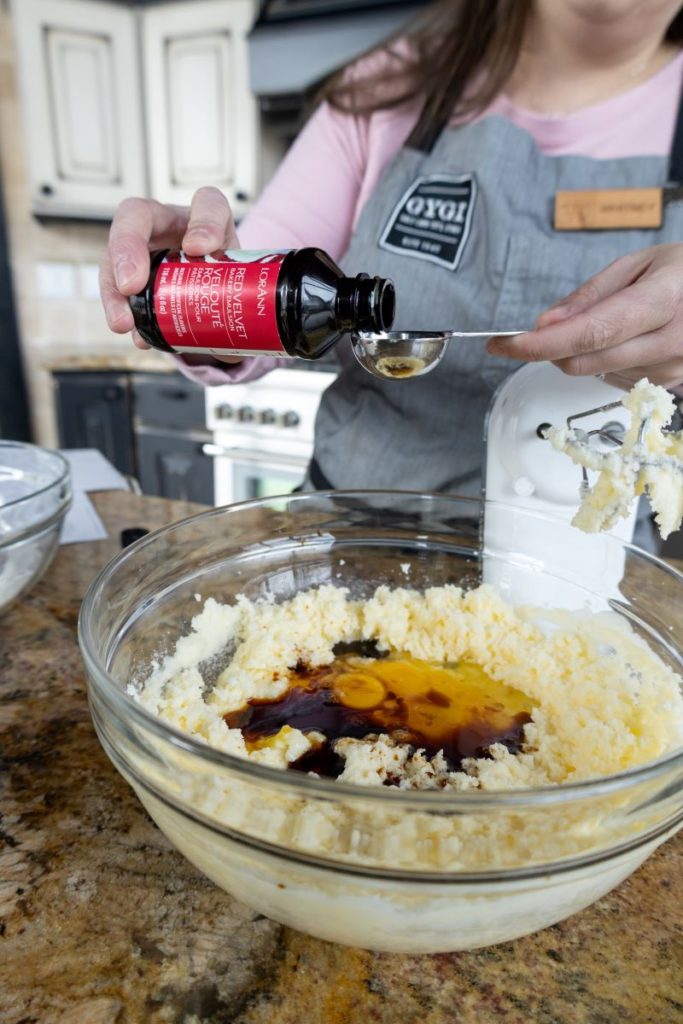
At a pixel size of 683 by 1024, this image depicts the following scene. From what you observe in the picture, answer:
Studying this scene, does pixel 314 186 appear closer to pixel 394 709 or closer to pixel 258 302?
pixel 258 302

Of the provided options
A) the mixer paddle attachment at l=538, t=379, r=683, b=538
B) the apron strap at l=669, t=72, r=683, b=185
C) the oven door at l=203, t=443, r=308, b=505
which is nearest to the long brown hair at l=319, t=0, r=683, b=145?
the apron strap at l=669, t=72, r=683, b=185

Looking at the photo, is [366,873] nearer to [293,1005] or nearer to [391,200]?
[293,1005]

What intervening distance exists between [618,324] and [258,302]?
291 mm

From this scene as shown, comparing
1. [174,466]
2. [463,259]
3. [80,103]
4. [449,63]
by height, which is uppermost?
[80,103]

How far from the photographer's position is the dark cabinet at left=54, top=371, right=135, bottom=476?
2492 mm

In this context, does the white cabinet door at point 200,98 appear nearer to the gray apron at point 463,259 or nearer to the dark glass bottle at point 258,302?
the gray apron at point 463,259

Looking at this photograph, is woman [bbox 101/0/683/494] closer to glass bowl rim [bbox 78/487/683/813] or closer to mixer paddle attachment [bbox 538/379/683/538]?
mixer paddle attachment [bbox 538/379/683/538]

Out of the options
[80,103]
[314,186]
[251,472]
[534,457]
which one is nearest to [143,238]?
[534,457]

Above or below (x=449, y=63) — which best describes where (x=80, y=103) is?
above

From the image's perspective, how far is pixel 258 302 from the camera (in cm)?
55

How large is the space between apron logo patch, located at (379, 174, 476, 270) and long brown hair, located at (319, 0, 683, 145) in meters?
0.10

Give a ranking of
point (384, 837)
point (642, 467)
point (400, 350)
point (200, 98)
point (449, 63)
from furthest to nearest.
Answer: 1. point (200, 98)
2. point (449, 63)
3. point (400, 350)
4. point (642, 467)
5. point (384, 837)

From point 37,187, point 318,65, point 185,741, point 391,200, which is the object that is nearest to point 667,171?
point 391,200

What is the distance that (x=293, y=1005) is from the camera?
35cm
